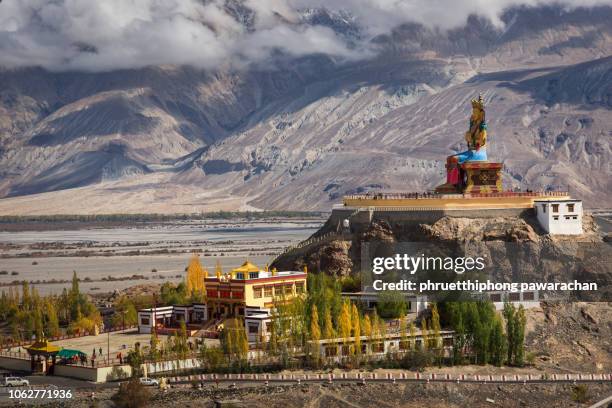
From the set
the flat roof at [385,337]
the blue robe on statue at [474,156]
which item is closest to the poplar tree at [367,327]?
the flat roof at [385,337]

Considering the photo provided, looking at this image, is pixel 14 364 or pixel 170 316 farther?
pixel 170 316

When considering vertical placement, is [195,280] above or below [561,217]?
below

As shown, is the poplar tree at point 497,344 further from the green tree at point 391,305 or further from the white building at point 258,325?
the white building at point 258,325

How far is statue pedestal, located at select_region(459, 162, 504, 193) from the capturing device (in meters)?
82.2

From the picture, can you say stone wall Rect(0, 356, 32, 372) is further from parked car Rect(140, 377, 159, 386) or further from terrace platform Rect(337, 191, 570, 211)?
terrace platform Rect(337, 191, 570, 211)

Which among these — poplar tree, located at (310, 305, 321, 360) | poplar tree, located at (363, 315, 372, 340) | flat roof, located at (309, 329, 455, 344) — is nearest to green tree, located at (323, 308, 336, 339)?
flat roof, located at (309, 329, 455, 344)

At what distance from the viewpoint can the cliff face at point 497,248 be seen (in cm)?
7450

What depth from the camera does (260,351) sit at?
64.3 metres

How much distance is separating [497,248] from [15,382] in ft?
95.7

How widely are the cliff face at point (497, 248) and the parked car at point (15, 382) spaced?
22.9 meters

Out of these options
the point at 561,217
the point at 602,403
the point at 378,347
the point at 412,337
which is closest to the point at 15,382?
the point at 378,347

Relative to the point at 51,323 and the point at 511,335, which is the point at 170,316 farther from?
the point at 511,335

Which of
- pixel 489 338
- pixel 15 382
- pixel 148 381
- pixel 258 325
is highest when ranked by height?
pixel 258 325

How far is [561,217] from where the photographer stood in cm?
7725
